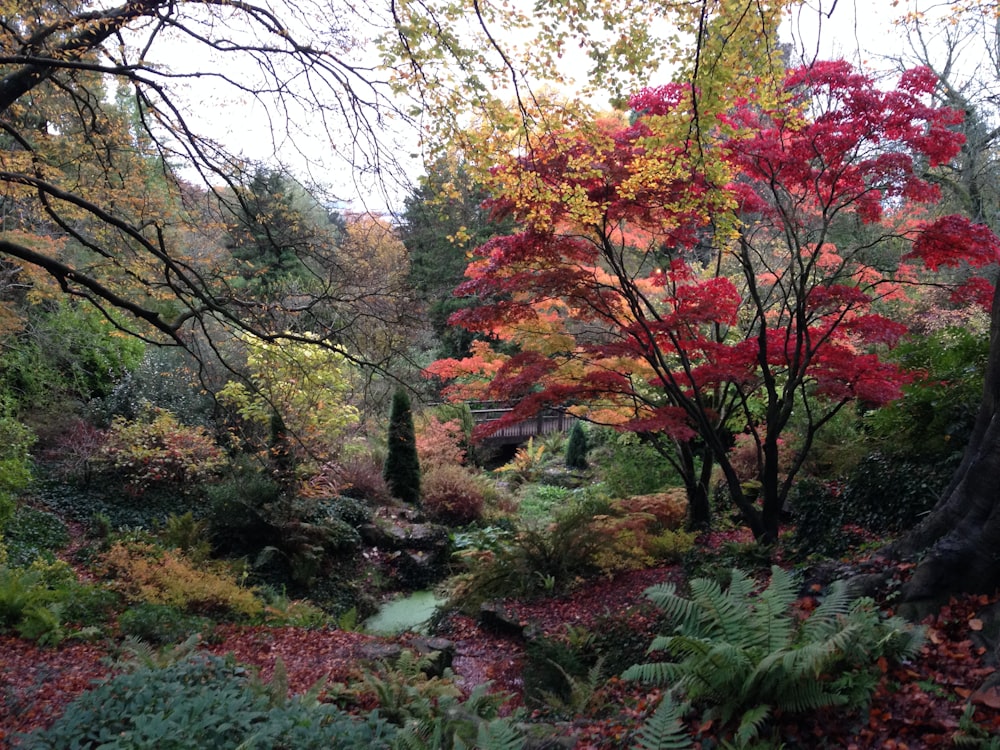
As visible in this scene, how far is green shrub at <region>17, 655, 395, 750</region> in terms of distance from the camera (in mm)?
2971

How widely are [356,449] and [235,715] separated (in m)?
10.4

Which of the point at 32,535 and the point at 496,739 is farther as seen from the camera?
the point at 32,535

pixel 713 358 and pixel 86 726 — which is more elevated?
pixel 713 358

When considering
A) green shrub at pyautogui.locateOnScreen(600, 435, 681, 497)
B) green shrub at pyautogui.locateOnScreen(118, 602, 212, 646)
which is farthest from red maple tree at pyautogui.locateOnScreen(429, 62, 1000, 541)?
green shrub at pyautogui.locateOnScreen(118, 602, 212, 646)

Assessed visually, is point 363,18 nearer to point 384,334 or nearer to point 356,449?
point 384,334

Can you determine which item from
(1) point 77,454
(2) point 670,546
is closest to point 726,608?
(2) point 670,546

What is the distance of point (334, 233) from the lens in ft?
21.5

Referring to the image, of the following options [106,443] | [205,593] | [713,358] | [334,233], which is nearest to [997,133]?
Answer: [713,358]

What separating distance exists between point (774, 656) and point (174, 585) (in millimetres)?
6377

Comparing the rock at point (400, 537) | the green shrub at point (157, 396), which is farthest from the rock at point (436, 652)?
the green shrub at point (157, 396)

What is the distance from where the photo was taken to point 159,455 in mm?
10539

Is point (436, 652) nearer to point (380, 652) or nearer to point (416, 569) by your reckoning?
point (380, 652)

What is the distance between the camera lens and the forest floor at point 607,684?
2973 millimetres

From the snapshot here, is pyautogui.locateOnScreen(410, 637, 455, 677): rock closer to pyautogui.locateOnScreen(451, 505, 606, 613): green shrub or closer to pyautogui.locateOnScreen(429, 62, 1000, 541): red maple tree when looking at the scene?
pyautogui.locateOnScreen(451, 505, 606, 613): green shrub
